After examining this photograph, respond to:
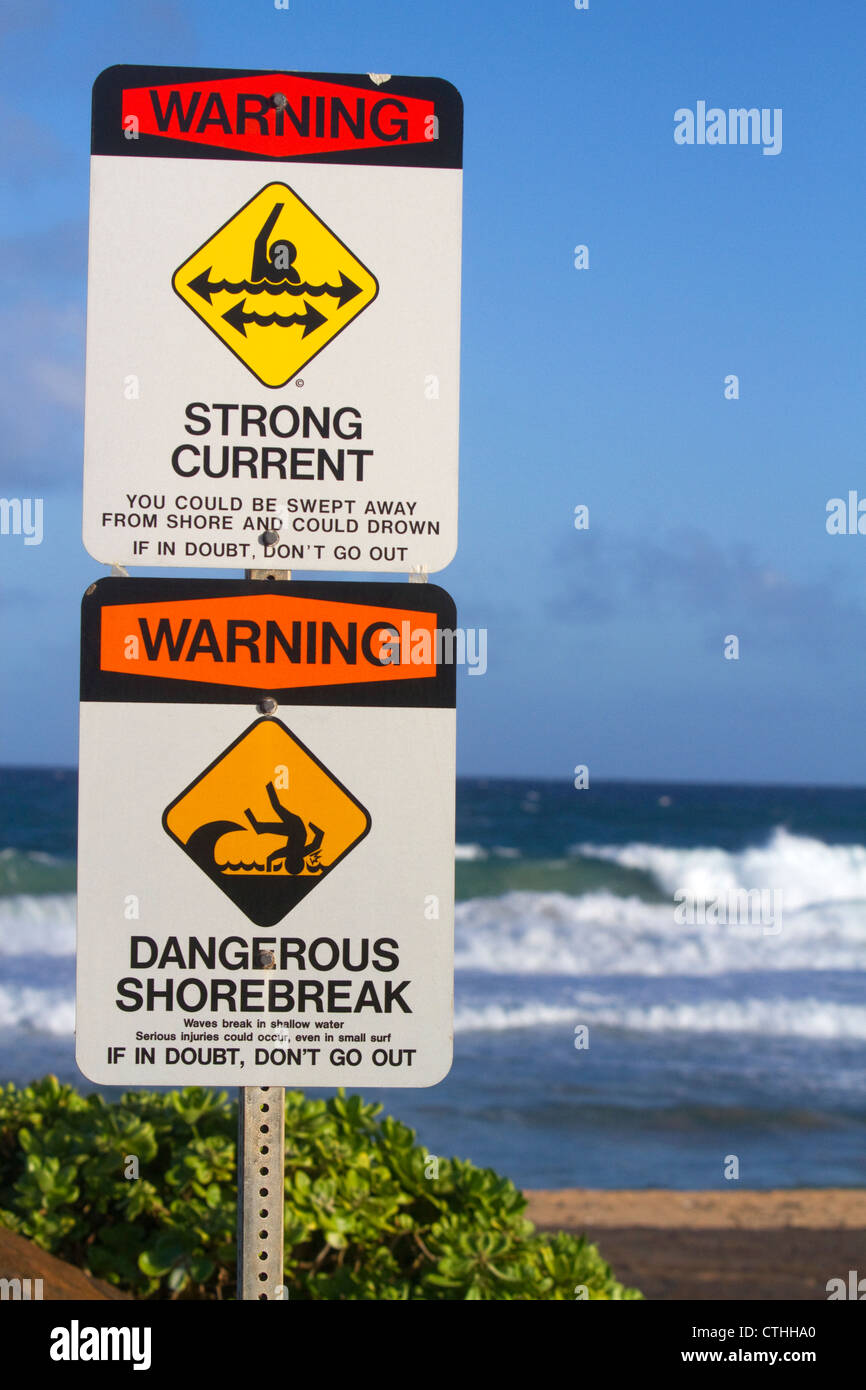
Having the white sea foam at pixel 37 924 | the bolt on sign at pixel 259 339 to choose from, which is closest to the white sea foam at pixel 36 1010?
the white sea foam at pixel 37 924

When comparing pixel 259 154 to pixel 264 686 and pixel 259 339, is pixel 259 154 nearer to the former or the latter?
pixel 259 339

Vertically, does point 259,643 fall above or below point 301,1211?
above

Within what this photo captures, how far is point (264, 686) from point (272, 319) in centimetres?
64

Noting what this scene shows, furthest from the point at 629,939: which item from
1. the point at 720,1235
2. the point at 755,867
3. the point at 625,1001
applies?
the point at 720,1235

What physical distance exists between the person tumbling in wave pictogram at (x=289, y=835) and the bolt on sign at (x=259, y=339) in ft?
1.41

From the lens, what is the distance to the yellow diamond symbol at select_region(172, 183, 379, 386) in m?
2.06

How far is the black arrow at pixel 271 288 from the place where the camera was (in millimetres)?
2062

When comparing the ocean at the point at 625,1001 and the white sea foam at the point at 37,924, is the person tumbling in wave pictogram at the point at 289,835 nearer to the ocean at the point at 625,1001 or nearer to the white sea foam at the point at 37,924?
the ocean at the point at 625,1001

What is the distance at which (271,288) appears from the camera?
207cm

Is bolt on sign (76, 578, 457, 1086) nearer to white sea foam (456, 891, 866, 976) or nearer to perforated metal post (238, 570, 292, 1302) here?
perforated metal post (238, 570, 292, 1302)

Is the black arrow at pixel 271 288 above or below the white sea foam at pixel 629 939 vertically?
above

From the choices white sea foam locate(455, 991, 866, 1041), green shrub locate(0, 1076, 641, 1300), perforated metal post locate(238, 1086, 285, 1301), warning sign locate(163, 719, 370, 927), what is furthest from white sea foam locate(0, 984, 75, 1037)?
warning sign locate(163, 719, 370, 927)
